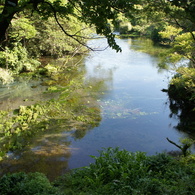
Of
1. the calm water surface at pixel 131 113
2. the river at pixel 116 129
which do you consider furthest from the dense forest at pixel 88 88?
the calm water surface at pixel 131 113

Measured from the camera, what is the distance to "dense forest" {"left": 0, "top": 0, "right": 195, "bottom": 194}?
3.57 meters

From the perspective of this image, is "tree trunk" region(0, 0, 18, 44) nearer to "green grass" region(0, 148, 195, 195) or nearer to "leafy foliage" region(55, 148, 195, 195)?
"green grass" region(0, 148, 195, 195)

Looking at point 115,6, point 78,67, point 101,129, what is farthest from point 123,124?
point 78,67

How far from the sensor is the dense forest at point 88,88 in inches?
140

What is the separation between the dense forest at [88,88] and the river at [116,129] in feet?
2.35

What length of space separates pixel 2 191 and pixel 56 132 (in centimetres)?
643

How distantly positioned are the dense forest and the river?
0.72 meters

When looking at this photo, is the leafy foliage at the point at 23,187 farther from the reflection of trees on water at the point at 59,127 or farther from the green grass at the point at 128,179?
the reflection of trees on water at the point at 59,127

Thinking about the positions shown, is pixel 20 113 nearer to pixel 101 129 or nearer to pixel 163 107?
pixel 101 129

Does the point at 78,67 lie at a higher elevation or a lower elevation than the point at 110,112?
higher

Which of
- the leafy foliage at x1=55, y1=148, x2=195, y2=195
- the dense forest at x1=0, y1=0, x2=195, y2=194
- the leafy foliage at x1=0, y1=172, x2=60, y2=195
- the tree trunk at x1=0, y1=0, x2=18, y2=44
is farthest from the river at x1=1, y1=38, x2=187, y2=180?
the tree trunk at x1=0, y1=0, x2=18, y2=44

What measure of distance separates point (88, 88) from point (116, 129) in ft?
21.3

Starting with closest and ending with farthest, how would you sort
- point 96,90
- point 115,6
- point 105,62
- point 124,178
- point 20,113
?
point 115,6, point 124,178, point 20,113, point 96,90, point 105,62

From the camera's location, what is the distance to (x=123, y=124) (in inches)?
515
